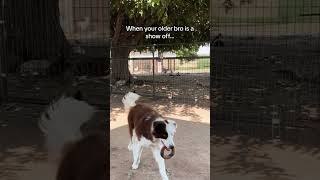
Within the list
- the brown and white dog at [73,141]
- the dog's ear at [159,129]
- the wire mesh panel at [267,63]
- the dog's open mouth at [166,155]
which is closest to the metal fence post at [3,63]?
the brown and white dog at [73,141]

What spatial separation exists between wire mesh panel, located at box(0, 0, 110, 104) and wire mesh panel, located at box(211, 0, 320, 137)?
0.84 meters

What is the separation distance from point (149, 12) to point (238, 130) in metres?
1.14

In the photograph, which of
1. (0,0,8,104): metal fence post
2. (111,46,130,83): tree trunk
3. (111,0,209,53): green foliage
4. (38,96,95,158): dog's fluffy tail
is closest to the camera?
(0,0,8,104): metal fence post

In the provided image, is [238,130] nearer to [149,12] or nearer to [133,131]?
[133,131]

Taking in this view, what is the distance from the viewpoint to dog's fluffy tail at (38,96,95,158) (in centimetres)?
364

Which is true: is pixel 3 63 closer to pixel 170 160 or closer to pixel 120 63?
pixel 120 63

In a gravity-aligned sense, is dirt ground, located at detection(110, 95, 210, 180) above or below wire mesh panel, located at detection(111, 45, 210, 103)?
below

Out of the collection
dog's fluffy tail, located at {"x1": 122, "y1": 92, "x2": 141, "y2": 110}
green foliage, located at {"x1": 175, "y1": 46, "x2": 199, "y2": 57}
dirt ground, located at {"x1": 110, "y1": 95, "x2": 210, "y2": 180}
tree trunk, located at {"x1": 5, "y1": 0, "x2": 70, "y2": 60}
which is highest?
tree trunk, located at {"x1": 5, "y1": 0, "x2": 70, "y2": 60}

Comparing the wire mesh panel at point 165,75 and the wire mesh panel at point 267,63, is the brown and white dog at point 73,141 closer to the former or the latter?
the wire mesh panel at point 165,75

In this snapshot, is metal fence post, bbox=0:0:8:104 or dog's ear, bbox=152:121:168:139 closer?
metal fence post, bbox=0:0:8:104

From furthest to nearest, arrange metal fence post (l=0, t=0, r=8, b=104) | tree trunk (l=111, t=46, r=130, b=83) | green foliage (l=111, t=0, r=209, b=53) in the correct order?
tree trunk (l=111, t=46, r=130, b=83) → green foliage (l=111, t=0, r=209, b=53) → metal fence post (l=0, t=0, r=8, b=104)

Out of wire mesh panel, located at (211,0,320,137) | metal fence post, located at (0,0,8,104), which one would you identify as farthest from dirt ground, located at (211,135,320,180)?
metal fence post, located at (0,0,8,104)

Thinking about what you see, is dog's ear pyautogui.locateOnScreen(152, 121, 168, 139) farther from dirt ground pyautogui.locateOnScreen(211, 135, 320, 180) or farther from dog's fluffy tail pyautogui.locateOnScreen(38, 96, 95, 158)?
dog's fluffy tail pyautogui.locateOnScreen(38, 96, 95, 158)

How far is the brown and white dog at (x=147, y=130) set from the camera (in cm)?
378
